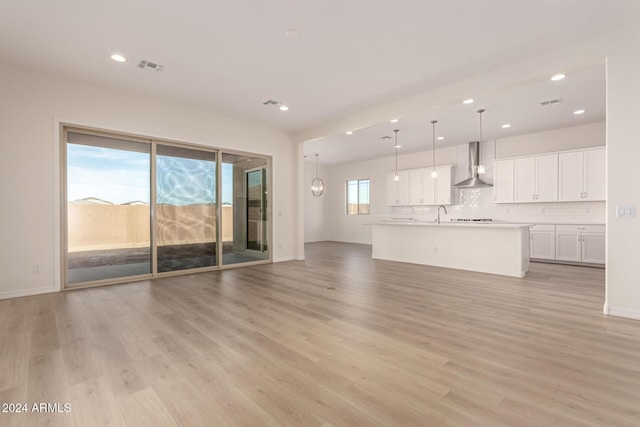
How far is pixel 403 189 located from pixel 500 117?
393 cm

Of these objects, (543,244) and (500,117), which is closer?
(500,117)

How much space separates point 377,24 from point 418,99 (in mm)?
1988

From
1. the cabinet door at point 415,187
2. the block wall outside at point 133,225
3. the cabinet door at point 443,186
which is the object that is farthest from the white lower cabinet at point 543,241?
the block wall outside at point 133,225

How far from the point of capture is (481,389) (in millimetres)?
1937

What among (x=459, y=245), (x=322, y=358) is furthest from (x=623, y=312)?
(x=322, y=358)

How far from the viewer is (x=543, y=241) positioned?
6797 mm

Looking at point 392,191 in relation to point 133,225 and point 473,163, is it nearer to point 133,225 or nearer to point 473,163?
point 473,163

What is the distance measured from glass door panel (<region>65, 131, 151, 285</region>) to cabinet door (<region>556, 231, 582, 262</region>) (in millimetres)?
8297

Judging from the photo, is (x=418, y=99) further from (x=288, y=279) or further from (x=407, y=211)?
(x=407, y=211)

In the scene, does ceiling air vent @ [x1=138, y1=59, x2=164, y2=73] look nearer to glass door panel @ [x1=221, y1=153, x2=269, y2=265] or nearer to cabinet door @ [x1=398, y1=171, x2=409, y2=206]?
glass door panel @ [x1=221, y1=153, x2=269, y2=265]

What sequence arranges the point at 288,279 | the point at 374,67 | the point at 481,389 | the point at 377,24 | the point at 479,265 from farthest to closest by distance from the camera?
the point at 479,265 < the point at 288,279 < the point at 374,67 < the point at 377,24 < the point at 481,389

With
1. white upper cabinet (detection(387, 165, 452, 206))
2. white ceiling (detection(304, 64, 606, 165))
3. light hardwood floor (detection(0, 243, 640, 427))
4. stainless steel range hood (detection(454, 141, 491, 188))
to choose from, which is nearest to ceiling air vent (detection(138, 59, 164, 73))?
light hardwood floor (detection(0, 243, 640, 427))

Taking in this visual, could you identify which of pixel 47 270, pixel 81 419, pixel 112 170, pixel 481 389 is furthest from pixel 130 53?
pixel 481 389

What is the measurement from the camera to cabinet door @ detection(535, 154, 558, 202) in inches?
265
